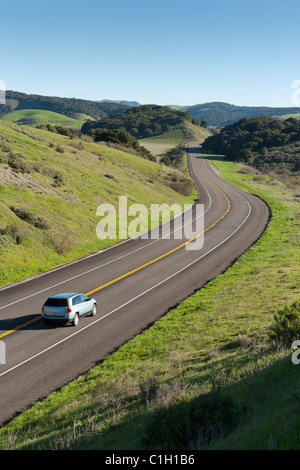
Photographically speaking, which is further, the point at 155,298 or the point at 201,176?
the point at 201,176

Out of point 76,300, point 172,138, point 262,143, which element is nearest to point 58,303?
point 76,300

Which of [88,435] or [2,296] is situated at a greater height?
[88,435]

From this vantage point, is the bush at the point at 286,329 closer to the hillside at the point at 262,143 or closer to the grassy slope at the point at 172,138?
the hillside at the point at 262,143

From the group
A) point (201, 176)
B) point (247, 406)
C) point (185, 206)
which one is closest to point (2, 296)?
point (247, 406)

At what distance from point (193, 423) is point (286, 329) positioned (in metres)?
6.51

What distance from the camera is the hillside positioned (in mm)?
111481

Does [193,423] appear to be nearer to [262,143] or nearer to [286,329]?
[286,329]

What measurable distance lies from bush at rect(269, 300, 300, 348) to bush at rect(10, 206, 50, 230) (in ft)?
76.7

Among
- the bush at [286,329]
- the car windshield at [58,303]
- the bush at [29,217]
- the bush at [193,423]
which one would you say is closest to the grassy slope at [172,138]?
the bush at [29,217]

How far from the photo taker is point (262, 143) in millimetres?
127750

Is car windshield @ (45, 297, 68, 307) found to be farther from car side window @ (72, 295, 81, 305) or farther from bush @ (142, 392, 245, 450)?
bush @ (142, 392, 245, 450)

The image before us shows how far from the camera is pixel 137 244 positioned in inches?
1437
